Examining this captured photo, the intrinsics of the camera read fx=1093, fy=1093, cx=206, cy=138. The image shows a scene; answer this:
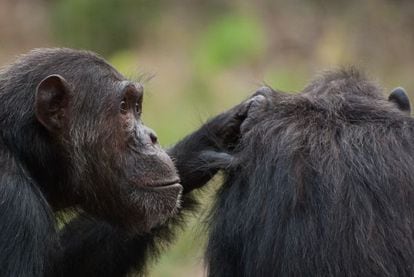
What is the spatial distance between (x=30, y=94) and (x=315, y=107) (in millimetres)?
1339

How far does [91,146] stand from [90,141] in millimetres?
31

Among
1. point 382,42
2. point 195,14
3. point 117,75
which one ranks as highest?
point 117,75

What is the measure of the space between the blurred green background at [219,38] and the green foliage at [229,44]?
14 mm

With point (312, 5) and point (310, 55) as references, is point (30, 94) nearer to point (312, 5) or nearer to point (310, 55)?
point (310, 55)

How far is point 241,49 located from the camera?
13.3m

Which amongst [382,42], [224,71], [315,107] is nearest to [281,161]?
[315,107]

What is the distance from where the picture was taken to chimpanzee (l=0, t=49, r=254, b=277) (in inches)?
200

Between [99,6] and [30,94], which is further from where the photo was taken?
[99,6]

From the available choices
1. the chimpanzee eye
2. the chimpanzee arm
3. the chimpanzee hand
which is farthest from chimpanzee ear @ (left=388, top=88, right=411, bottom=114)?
the chimpanzee arm

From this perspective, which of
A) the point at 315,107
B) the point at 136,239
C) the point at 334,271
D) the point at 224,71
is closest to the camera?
the point at 334,271

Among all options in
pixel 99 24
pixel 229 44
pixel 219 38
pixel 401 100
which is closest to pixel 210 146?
pixel 401 100

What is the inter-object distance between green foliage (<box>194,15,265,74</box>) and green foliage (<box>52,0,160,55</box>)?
1.03 m

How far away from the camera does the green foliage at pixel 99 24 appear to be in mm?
14039

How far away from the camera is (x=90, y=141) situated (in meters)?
5.24
